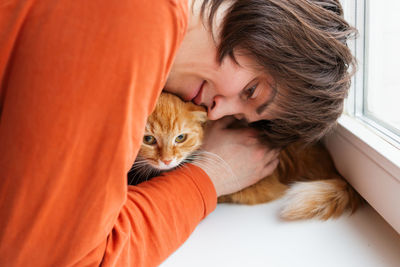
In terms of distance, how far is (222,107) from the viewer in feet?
3.46

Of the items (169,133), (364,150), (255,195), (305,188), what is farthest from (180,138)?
(364,150)

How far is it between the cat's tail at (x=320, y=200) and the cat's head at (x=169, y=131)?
398 millimetres

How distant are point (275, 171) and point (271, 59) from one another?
0.58m

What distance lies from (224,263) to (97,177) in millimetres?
426

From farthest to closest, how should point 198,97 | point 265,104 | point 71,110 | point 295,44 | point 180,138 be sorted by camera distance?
point 180,138 < point 198,97 < point 265,104 < point 295,44 < point 71,110

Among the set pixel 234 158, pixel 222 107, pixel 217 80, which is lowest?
pixel 234 158

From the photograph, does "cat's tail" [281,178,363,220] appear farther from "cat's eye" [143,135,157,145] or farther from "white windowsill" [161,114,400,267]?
"cat's eye" [143,135,157,145]

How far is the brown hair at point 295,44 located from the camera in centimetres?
85

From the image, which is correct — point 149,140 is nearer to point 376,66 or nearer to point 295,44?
point 295,44

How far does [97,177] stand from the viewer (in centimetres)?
65

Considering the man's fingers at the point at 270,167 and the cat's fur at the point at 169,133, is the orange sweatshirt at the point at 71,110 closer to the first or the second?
the cat's fur at the point at 169,133

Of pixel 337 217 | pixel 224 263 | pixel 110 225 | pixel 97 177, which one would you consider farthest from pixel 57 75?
pixel 337 217

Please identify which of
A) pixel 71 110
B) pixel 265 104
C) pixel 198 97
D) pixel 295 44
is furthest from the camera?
pixel 198 97

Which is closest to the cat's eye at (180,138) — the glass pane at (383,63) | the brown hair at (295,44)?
the brown hair at (295,44)
